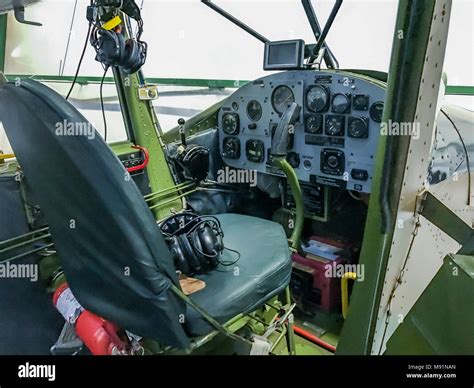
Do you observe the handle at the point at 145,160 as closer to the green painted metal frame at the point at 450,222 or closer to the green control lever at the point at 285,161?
the green control lever at the point at 285,161

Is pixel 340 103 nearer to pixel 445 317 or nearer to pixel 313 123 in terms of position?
pixel 313 123

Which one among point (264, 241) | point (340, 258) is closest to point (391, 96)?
point (264, 241)

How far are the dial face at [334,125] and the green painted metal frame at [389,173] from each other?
34.4 inches

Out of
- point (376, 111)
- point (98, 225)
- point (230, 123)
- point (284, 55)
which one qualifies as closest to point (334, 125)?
point (376, 111)

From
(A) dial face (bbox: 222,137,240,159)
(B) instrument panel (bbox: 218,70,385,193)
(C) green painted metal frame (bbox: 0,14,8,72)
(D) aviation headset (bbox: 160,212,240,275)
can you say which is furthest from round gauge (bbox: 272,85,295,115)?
(C) green painted metal frame (bbox: 0,14,8,72)

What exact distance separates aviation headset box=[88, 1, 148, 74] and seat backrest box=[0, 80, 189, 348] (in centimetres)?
77

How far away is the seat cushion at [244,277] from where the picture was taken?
1.05 m

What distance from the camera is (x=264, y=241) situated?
1.40 metres

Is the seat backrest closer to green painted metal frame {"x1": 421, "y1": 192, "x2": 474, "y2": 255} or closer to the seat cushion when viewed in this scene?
the seat cushion

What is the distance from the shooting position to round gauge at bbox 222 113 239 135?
91.4 inches

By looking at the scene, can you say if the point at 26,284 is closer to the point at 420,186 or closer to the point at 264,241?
the point at 264,241

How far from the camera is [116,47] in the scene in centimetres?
158

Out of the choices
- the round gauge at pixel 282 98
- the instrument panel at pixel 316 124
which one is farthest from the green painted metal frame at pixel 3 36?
the round gauge at pixel 282 98

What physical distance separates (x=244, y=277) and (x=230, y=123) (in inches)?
54.0
